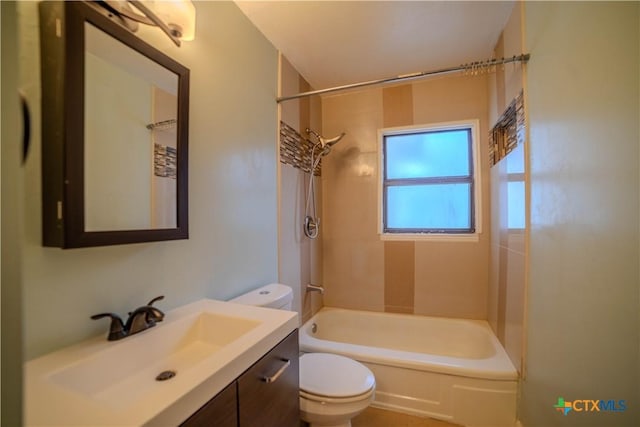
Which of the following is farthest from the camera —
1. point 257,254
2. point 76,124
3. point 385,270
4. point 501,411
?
point 385,270

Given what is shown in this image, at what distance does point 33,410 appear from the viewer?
0.51 m

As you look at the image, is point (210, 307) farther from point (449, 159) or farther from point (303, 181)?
point (449, 159)

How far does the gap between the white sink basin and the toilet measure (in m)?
0.32

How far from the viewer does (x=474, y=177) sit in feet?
7.51

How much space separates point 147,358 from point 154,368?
0.13 feet

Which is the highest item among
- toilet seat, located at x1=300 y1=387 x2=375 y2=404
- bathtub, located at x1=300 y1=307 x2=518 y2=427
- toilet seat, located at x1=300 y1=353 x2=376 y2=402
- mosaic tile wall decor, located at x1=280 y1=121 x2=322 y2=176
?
mosaic tile wall decor, located at x1=280 y1=121 x2=322 y2=176

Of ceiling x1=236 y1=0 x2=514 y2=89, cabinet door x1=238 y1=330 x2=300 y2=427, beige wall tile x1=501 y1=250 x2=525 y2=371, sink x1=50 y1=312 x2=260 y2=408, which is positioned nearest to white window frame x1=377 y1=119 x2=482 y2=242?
ceiling x1=236 y1=0 x2=514 y2=89

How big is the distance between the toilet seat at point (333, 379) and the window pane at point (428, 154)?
1.72 metres

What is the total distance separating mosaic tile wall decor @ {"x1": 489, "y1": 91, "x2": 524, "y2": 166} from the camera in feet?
4.98

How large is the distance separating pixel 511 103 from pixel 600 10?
92 cm

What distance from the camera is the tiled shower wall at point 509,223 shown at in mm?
1478

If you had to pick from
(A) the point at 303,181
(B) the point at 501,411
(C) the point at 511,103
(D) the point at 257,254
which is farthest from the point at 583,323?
(A) the point at 303,181

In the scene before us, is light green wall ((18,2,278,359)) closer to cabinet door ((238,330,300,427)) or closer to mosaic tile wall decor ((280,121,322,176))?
mosaic tile wall decor ((280,121,322,176))

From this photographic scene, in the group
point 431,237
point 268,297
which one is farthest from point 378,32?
point 268,297
